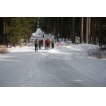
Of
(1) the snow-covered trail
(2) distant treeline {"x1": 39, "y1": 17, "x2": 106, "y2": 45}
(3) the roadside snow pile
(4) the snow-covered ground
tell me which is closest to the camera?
(1) the snow-covered trail

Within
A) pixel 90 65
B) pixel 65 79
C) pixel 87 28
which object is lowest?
pixel 65 79

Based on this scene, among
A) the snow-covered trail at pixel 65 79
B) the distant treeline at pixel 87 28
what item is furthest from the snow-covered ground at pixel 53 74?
the distant treeline at pixel 87 28

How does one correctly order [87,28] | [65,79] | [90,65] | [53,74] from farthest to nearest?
[87,28]
[90,65]
[53,74]
[65,79]

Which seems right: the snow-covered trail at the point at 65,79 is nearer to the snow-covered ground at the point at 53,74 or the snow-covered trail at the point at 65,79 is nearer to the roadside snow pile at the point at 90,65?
the snow-covered ground at the point at 53,74

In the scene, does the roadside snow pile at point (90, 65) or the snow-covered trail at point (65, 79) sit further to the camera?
the roadside snow pile at point (90, 65)

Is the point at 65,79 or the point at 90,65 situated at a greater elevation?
the point at 90,65

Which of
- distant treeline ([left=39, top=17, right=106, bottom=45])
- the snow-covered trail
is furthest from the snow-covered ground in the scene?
distant treeline ([left=39, top=17, right=106, bottom=45])

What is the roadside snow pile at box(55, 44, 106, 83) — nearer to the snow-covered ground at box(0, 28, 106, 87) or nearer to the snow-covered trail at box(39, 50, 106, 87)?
the snow-covered ground at box(0, 28, 106, 87)

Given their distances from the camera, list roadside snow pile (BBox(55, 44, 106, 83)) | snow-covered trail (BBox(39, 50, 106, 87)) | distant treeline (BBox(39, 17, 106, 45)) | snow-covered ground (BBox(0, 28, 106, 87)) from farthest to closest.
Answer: distant treeline (BBox(39, 17, 106, 45))
roadside snow pile (BBox(55, 44, 106, 83))
snow-covered ground (BBox(0, 28, 106, 87))
snow-covered trail (BBox(39, 50, 106, 87))

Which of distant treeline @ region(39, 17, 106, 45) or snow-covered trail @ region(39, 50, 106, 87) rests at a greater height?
distant treeline @ region(39, 17, 106, 45)

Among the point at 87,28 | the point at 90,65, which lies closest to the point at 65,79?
the point at 90,65

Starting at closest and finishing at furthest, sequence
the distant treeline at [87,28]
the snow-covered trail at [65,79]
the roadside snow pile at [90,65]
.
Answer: the snow-covered trail at [65,79] < the roadside snow pile at [90,65] < the distant treeline at [87,28]

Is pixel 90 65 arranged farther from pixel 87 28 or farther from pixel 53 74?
pixel 87 28

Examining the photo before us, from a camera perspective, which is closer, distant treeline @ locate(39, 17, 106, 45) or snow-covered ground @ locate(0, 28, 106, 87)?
snow-covered ground @ locate(0, 28, 106, 87)
